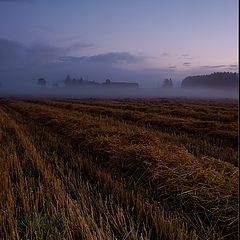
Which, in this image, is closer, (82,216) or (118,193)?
(82,216)

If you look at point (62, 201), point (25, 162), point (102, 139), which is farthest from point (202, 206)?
point (102, 139)

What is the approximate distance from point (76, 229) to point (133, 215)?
3.05 ft

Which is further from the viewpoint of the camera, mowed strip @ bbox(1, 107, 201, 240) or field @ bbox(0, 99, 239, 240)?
field @ bbox(0, 99, 239, 240)

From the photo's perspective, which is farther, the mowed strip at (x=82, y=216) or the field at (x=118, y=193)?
the field at (x=118, y=193)

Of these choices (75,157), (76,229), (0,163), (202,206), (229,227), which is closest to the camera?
(76,229)

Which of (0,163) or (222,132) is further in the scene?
(222,132)

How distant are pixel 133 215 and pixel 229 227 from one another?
1133mm

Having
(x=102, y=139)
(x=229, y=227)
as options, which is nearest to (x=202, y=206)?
(x=229, y=227)

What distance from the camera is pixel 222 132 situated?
14.2m

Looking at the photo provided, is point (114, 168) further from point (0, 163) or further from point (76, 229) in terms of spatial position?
point (76, 229)

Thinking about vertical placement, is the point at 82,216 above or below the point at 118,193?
above

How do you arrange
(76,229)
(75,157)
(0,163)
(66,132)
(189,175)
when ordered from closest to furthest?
(76,229) < (189,175) < (0,163) < (75,157) < (66,132)

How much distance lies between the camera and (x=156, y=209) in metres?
4.93

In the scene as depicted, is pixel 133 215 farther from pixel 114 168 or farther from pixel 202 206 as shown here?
pixel 114 168
